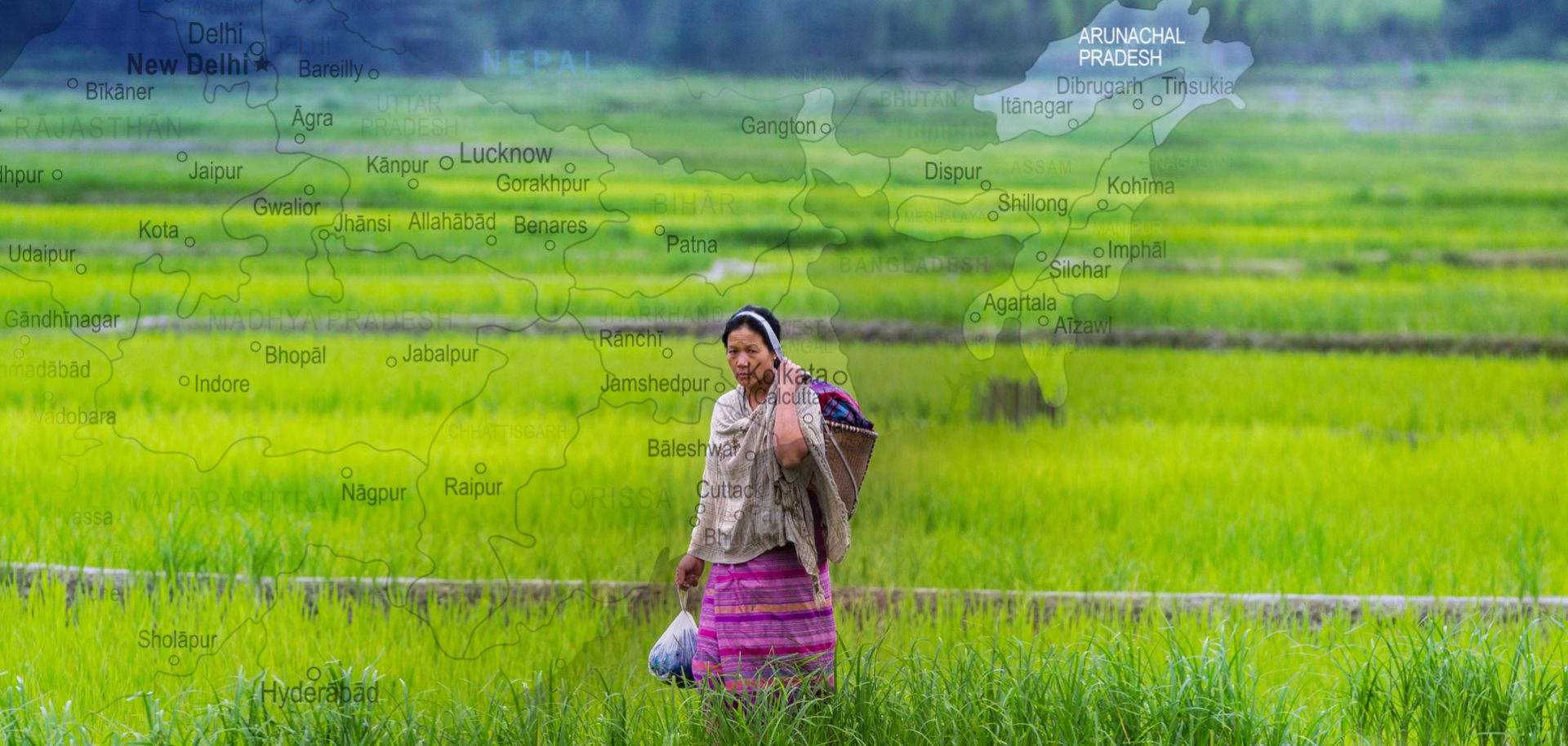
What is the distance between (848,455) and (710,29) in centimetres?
156

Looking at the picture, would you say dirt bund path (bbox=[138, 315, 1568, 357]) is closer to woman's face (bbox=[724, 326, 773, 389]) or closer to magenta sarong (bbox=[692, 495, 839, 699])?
woman's face (bbox=[724, 326, 773, 389])

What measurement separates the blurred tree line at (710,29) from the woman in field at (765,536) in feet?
4.27

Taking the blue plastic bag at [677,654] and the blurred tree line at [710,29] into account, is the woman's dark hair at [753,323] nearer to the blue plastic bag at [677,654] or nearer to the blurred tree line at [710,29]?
the blue plastic bag at [677,654]

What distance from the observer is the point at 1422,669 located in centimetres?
376

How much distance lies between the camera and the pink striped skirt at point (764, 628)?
3.37 meters

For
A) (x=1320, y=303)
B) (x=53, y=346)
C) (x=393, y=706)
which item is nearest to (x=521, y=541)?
(x=393, y=706)

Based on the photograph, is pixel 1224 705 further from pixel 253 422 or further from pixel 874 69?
pixel 253 422

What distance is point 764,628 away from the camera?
3371mm

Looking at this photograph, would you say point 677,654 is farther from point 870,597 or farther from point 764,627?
point 870,597

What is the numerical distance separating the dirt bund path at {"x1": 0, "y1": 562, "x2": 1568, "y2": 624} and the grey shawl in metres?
0.89

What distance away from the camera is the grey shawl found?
3.33 m

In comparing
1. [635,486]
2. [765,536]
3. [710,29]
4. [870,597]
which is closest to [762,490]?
[765,536]

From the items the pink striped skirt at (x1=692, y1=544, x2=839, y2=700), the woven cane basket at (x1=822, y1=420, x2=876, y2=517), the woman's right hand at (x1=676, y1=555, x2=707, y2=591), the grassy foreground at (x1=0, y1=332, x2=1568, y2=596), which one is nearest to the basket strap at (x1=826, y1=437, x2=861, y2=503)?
the woven cane basket at (x1=822, y1=420, x2=876, y2=517)

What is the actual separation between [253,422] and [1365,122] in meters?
4.35
